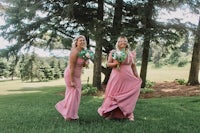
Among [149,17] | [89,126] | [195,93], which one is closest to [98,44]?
[149,17]

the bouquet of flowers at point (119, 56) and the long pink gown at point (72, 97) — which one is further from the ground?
the bouquet of flowers at point (119, 56)

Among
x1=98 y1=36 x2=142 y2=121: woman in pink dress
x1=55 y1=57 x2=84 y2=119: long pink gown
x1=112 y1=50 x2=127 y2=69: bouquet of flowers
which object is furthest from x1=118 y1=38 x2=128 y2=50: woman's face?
x1=55 y1=57 x2=84 y2=119: long pink gown

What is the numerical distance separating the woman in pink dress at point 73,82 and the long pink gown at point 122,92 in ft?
2.47

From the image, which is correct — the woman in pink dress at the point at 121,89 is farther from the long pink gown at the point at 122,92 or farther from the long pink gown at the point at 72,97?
the long pink gown at the point at 72,97

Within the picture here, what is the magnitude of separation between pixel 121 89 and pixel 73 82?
123 cm

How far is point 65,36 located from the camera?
22375 mm

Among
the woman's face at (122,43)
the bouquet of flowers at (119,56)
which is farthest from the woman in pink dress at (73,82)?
the woman's face at (122,43)

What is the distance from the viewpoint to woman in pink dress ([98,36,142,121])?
8625 millimetres

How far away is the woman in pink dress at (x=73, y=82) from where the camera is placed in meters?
8.43

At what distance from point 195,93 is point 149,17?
4893 millimetres

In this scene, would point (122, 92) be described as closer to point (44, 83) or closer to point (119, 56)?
point (119, 56)

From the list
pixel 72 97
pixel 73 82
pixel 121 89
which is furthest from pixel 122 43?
pixel 72 97

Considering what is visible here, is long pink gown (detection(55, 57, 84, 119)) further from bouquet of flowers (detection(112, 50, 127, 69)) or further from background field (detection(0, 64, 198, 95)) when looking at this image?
background field (detection(0, 64, 198, 95))

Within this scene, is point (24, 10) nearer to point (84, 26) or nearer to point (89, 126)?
point (84, 26)
